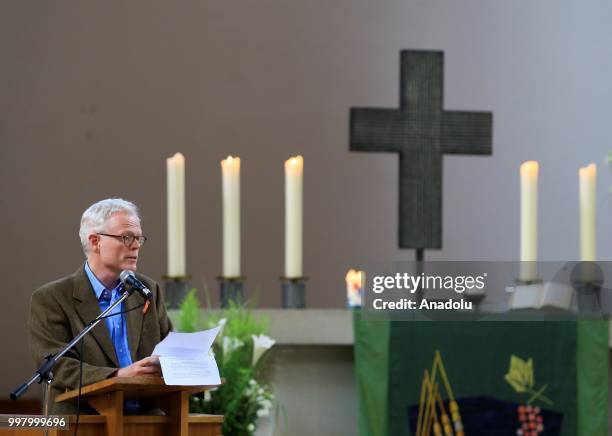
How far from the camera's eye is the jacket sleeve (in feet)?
11.0

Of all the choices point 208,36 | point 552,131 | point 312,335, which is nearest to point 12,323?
point 208,36

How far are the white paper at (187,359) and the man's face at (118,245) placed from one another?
0.41 m

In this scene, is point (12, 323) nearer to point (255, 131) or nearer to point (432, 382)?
point (255, 131)

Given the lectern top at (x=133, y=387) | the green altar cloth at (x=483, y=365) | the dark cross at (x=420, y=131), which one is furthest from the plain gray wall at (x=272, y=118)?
the lectern top at (x=133, y=387)

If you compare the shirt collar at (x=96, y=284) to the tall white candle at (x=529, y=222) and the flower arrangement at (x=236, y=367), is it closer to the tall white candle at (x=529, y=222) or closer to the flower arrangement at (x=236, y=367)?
the flower arrangement at (x=236, y=367)

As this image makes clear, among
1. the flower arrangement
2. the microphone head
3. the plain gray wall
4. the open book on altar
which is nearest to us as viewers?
the microphone head

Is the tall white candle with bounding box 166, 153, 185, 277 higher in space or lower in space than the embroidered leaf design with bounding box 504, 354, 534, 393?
higher

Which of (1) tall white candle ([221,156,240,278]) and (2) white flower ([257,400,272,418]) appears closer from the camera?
(2) white flower ([257,400,272,418])

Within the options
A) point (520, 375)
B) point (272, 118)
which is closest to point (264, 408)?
point (520, 375)

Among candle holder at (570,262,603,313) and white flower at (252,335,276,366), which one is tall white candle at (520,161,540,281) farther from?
white flower at (252,335,276,366)

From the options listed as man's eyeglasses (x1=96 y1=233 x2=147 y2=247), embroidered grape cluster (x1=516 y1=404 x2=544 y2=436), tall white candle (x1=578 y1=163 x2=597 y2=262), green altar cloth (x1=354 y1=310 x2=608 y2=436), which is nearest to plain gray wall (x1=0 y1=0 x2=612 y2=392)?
tall white candle (x1=578 y1=163 x2=597 y2=262)

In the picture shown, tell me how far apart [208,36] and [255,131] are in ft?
1.94

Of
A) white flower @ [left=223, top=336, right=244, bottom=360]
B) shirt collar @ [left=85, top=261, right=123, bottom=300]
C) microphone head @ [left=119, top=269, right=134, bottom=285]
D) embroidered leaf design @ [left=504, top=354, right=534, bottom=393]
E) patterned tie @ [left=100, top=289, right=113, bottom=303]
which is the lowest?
embroidered leaf design @ [left=504, top=354, right=534, bottom=393]

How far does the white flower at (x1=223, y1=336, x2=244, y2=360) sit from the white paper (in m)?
1.14
